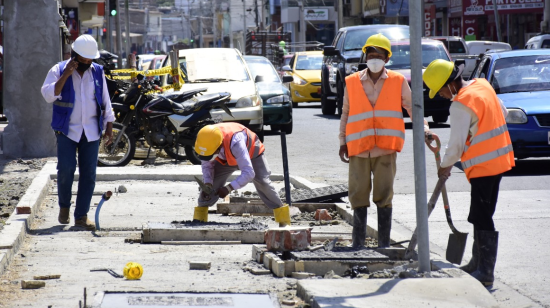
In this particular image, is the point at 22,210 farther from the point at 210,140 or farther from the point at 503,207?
the point at 503,207

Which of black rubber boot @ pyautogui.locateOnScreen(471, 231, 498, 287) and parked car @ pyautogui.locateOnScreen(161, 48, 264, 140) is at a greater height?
parked car @ pyautogui.locateOnScreen(161, 48, 264, 140)

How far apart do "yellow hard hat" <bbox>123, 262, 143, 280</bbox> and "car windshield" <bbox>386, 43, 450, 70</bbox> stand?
13426mm

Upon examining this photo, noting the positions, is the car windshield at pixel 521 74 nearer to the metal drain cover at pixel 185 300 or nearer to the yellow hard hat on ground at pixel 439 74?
the yellow hard hat on ground at pixel 439 74

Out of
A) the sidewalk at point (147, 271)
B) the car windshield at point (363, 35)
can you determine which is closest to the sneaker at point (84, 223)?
the sidewalk at point (147, 271)

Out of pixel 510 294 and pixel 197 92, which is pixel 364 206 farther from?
pixel 197 92

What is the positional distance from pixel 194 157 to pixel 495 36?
116 ft

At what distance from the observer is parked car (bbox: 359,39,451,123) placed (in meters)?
18.6

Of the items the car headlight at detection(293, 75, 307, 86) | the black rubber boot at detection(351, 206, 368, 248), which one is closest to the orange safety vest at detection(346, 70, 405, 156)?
the black rubber boot at detection(351, 206, 368, 248)

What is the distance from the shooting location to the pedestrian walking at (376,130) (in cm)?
692

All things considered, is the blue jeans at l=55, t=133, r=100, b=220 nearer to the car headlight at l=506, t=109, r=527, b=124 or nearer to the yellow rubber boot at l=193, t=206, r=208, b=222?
the yellow rubber boot at l=193, t=206, r=208, b=222

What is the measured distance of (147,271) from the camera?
6.41 metres

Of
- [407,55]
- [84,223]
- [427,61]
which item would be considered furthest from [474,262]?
[407,55]

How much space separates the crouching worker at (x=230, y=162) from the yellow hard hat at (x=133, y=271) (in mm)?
1471

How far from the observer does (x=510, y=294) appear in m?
5.93
